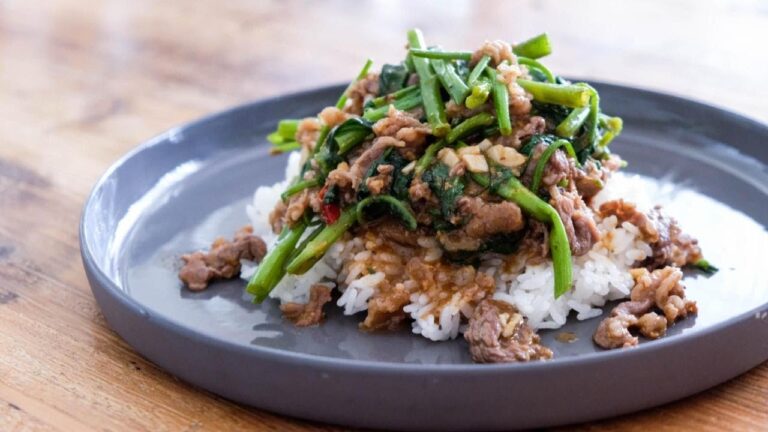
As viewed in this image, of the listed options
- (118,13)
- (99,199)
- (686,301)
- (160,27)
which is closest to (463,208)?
(686,301)

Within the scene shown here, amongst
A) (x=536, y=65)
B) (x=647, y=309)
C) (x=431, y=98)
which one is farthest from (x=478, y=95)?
(x=647, y=309)

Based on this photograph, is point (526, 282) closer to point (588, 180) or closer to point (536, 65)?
point (588, 180)

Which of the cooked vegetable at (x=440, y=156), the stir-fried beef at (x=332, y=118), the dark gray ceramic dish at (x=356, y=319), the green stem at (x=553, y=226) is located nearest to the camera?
the dark gray ceramic dish at (x=356, y=319)

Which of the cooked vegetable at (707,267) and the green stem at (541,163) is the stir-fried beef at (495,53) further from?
the cooked vegetable at (707,267)

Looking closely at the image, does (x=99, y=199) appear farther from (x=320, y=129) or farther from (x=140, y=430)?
(x=140, y=430)

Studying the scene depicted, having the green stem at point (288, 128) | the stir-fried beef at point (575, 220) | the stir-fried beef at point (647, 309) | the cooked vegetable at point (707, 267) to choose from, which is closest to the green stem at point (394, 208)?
the stir-fried beef at point (575, 220)

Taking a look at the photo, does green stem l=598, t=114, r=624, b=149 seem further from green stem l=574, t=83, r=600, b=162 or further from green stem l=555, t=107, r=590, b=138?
green stem l=555, t=107, r=590, b=138
